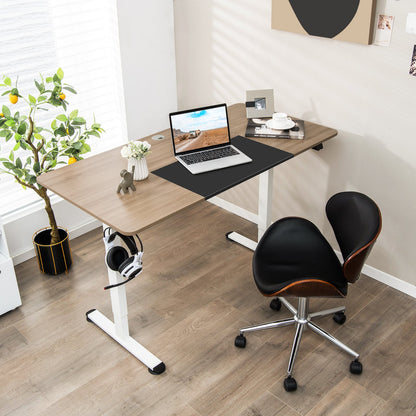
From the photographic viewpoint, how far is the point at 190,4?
12.6ft

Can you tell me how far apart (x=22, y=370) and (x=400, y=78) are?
2.47m

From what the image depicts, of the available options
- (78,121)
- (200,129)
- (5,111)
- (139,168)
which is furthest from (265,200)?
(5,111)

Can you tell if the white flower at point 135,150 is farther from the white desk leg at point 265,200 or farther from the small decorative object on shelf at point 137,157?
the white desk leg at point 265,200

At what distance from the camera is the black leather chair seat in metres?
2.53

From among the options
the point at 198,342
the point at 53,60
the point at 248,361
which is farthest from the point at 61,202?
the point at 248,361

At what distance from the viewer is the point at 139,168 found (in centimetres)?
276

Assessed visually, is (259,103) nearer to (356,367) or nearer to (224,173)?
(224,173)

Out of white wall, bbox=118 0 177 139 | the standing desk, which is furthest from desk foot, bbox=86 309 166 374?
white wall, bbox=118 0 177 139

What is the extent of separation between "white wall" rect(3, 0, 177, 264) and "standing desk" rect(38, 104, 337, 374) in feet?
2.36

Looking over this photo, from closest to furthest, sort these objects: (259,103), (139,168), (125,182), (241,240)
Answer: (125,182) < (139,168) < (259,103) < (241,240)

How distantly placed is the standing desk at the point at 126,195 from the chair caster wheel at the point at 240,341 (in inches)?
16.0

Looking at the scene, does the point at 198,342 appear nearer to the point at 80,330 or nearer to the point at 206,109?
the point at 80,330

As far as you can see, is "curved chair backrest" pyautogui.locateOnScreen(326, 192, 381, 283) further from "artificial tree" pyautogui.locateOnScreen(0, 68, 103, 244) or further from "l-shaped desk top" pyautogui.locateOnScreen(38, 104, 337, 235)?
"artificial tree" pyautogui.locateOnScreen(0, 68, 103, 244)

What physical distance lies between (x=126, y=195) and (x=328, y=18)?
1.48 metres
